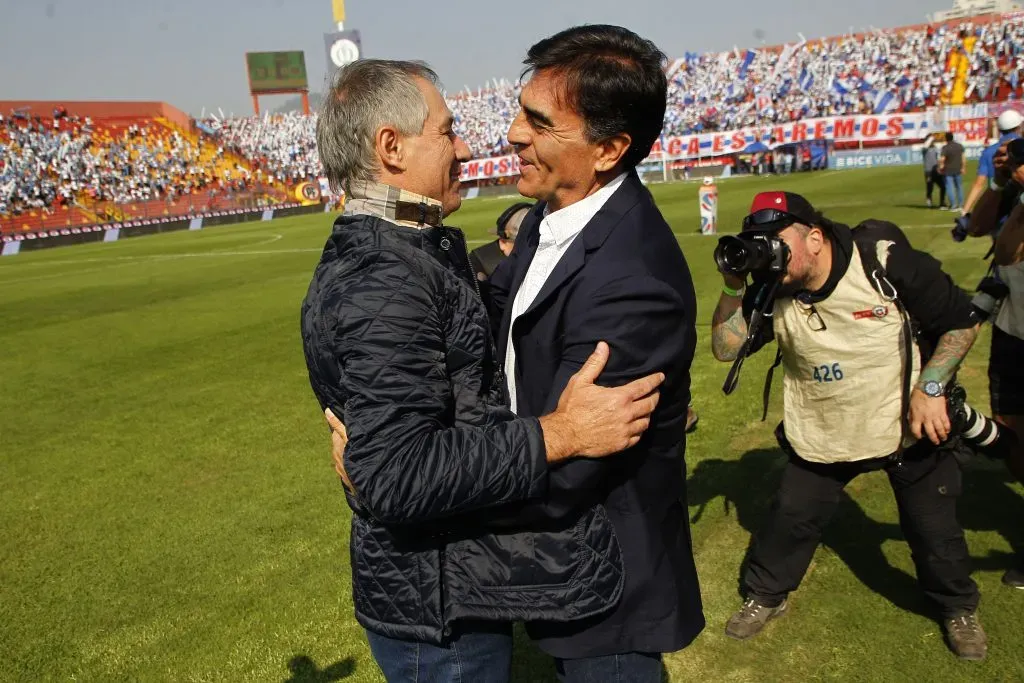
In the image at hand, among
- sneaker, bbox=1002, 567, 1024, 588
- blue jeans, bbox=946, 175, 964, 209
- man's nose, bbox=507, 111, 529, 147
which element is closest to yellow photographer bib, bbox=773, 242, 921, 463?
sneaker, bbox=1002, 567, 1024, 588

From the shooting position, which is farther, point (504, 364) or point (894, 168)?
point (894, 168)

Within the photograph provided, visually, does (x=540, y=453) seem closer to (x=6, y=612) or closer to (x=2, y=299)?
(x=6, y=612)

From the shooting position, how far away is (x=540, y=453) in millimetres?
1835

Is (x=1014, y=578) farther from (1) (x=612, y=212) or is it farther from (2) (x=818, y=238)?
(1) (x=612, y=212)

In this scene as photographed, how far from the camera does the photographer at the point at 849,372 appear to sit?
362cm

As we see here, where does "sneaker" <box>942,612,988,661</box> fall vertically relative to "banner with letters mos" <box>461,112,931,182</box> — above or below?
below

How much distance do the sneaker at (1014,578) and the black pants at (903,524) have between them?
1.95 ft

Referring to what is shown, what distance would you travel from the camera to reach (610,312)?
1.86 m

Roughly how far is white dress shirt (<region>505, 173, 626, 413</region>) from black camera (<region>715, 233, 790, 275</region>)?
1382 millimetres

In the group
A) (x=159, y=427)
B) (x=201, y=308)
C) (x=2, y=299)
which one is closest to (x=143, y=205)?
(x=2, y=299)

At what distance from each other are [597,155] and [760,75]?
2480 inches

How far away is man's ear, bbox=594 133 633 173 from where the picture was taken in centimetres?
211

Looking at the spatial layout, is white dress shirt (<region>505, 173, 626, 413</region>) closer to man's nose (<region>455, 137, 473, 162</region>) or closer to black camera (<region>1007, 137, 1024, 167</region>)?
man's nose (<region>455, 137, 473, 162</region>)

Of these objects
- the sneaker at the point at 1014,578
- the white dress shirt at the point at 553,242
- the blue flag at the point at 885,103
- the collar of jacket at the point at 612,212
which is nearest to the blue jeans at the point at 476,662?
the white dress shirt at the point at 553,242
